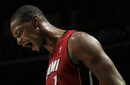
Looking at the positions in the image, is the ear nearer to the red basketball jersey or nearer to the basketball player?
the basketball player

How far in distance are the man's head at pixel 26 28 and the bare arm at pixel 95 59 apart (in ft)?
0.85

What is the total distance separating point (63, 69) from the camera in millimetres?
1435

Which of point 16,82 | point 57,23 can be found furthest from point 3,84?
point 57,23

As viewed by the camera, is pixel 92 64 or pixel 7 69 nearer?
pixel 92 64

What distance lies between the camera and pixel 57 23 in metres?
4.92

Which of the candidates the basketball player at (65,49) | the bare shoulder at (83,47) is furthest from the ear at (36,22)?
the bare shoulder at (83,47)

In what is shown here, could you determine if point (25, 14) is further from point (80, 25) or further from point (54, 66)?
point (80, 25)

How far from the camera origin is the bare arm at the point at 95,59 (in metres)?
1.28

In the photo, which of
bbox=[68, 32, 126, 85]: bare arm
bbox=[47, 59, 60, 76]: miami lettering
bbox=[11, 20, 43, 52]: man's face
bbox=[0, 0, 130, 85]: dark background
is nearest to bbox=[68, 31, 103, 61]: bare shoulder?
bbox=[68, 32, 126, 85]: bare arm

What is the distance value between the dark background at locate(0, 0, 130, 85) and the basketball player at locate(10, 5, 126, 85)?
9.90ft

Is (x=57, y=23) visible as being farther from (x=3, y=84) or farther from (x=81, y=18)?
(x=3, y=84)

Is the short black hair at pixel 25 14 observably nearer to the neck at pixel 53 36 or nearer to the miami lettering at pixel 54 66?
the neck at pixel 53 36

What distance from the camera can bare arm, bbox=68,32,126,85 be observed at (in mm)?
1278

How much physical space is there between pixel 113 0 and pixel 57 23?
897 mm
